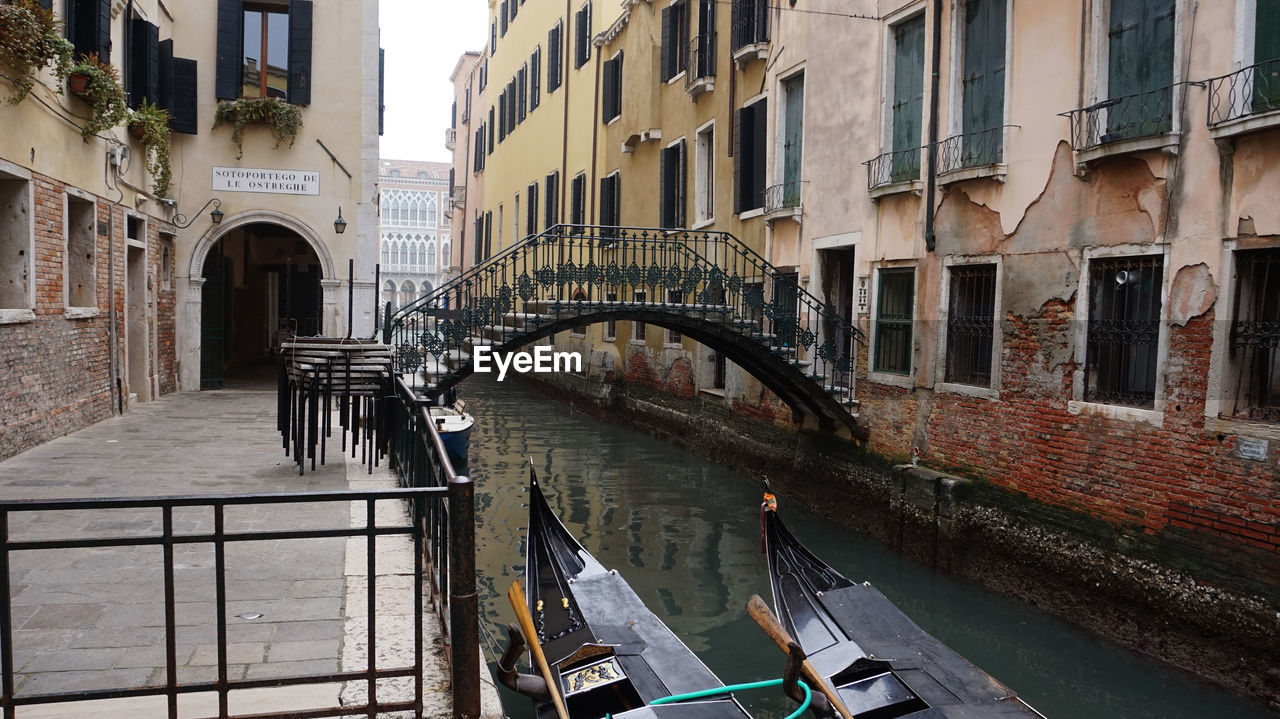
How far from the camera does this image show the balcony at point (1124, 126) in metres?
6.13

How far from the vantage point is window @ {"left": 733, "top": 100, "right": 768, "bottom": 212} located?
38.4 feet

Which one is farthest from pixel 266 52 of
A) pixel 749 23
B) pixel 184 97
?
pixel 749 23

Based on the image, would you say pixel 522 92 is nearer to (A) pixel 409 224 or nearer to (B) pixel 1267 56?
(B) pixel 1267 56

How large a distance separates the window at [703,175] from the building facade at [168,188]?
4.61 metres

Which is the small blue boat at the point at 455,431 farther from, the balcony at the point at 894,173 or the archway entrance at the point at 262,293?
the archway entrance at the point at 262,293

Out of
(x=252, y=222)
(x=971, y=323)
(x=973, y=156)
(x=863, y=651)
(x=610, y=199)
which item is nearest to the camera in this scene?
(x=863, y=651)

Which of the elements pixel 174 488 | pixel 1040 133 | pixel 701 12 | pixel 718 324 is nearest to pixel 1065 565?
pixel 1040 133

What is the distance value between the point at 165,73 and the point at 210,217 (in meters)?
2.02

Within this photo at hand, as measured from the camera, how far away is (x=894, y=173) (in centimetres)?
904

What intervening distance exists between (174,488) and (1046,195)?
658 centimetres

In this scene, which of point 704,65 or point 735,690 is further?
point 704,65

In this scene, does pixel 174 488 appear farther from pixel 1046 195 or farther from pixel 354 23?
pixel 354 23

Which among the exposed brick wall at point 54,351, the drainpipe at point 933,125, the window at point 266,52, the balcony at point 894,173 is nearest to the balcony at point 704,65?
the balcony at point 894,173

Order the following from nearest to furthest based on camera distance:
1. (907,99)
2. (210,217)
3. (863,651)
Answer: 1. (863,651)
2. (907,99)
3. (210,217)
